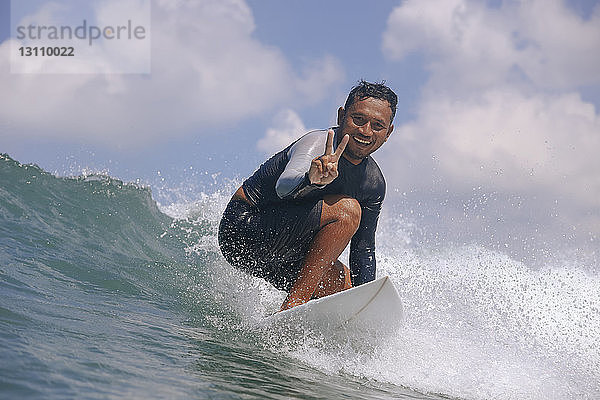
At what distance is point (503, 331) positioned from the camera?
531 cm

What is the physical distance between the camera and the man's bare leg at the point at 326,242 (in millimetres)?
3574

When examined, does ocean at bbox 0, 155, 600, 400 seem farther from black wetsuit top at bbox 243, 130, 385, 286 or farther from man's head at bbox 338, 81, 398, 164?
man's head at bbox 338, 81, 398, 164

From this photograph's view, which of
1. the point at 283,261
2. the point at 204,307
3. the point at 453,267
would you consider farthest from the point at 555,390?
the point at 453,267

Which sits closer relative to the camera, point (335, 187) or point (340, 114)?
point (335, 187)

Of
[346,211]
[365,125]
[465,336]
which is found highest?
[365,125]

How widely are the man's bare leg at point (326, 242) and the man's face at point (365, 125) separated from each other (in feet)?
1.17

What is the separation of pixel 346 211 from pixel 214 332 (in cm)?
125

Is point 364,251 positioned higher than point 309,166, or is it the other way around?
point 309,166

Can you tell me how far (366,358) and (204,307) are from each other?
1.92 m

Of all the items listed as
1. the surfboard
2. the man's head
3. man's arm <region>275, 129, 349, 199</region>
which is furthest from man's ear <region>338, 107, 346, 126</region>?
the surfboard

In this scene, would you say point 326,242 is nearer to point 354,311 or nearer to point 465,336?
point 354,311

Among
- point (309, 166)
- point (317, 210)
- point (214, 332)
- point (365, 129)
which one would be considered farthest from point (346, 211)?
point (214, 332)

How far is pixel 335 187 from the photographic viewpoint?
3.70 m

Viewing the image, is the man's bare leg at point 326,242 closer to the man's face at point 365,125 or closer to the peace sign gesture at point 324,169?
the man's face at point 365,125
